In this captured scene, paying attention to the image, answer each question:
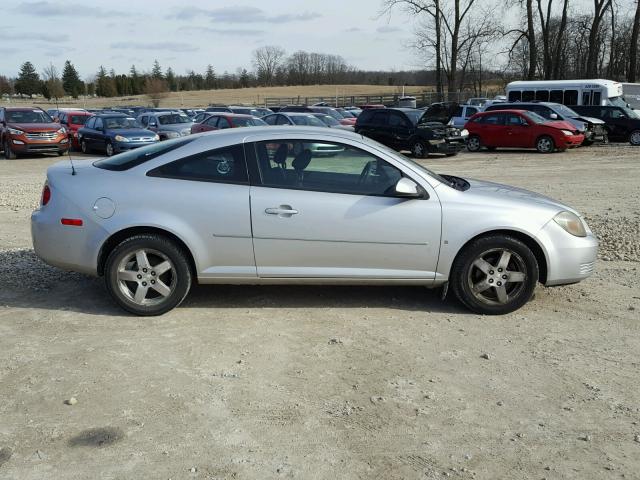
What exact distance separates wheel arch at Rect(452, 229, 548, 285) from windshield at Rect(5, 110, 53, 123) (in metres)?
20.1

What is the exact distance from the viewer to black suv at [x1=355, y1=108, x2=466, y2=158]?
2034cm

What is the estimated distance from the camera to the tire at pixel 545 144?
21.5 metres

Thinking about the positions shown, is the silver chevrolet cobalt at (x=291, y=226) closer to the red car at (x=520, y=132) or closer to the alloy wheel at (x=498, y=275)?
the alloy wheel at (x=498, y=275)

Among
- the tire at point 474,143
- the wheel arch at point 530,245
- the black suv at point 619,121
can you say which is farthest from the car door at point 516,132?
the wheel arch at point 530,245

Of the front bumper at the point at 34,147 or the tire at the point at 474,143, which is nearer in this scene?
the front bumper at the point at 34,147

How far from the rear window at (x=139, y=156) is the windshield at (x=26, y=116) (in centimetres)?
1803

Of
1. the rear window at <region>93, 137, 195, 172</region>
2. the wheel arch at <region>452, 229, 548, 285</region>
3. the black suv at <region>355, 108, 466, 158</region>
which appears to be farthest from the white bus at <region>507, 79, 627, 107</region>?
the rear window at <region>93, 137, 195, 172</region>

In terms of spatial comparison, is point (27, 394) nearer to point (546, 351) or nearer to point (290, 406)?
point (290, 406)

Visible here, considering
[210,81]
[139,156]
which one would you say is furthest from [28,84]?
[139,156]

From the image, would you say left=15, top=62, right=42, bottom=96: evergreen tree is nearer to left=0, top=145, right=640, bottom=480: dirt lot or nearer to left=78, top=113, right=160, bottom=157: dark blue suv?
left=78, top=113, right=160, bottom=157: dark blue suv

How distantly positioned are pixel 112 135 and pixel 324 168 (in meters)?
16.9

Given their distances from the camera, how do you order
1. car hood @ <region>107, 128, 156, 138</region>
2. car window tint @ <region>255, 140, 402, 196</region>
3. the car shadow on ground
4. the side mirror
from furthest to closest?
car hood @ <region>107, 128, 156, 138</region>, the car shadow on ground, car window tint @ <region>255, 140, 402, 196</region>, the side mirror

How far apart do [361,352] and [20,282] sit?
12.2 ft

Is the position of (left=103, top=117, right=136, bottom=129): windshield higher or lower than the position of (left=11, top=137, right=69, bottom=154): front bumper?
higher
